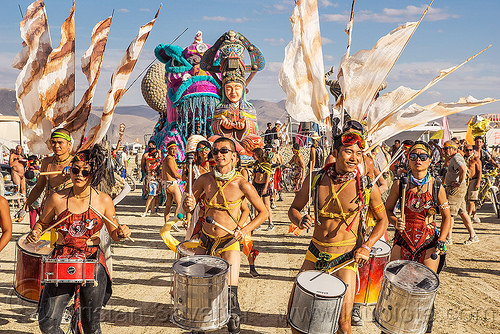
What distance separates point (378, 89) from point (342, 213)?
1.69 m

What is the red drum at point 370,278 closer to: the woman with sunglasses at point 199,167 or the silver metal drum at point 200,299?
the silver metal drum at point 200,299

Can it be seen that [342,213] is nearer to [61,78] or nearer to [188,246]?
[188,246]

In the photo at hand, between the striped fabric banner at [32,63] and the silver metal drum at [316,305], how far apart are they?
11.7 ft

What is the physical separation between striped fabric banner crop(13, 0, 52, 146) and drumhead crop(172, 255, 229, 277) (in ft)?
8.33

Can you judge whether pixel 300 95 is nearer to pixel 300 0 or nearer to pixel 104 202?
pixel 300 0

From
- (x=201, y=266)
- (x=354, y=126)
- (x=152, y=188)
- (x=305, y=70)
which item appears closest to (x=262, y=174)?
(x=152, y=188)

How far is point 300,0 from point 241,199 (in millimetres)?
2289

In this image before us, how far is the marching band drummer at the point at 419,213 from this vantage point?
449 cm

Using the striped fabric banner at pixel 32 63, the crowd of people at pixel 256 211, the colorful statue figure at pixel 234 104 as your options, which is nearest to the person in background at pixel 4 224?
the crowd of people at pixel 256 211

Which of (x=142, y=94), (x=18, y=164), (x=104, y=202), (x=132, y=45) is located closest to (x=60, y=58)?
(x=132, y=45)

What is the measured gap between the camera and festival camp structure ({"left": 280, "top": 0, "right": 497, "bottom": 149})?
4648mm

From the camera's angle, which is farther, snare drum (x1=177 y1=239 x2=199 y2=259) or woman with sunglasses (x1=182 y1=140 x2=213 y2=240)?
woman with sunglasses (x1=182 y1=140 x2=213 y2=240)

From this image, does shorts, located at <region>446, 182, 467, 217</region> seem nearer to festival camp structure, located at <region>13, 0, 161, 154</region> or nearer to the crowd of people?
the crowd of people

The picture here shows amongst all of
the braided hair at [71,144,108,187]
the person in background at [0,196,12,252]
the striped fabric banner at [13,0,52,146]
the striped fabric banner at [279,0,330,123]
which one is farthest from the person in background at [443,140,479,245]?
the person in background at [0,196,12,252]
